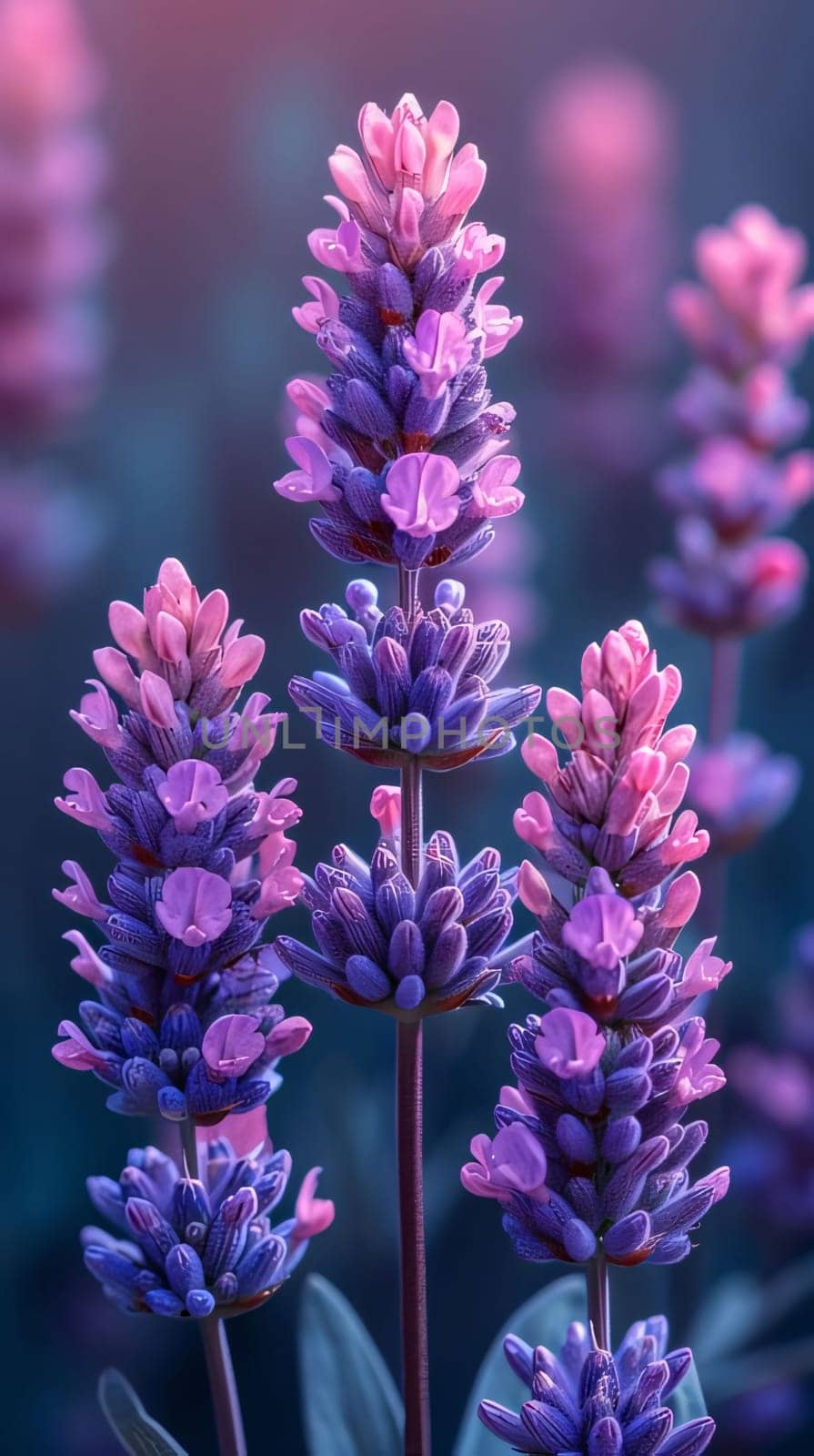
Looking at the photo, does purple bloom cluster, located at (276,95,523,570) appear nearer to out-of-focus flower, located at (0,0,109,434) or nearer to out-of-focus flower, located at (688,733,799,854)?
out-of-focus flower, located at (688,733,799,854)

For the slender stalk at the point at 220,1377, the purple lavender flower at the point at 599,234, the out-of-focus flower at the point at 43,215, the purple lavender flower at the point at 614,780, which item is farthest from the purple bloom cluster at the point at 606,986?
the purple lavender flower at the point at 599,234

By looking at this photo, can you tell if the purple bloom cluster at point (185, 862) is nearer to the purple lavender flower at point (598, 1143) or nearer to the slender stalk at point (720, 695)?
the purple lavender flower at point (598, 1143)

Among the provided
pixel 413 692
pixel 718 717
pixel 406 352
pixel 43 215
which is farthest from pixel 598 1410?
pixel 43 215

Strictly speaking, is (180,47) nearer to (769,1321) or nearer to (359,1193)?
(359,1193)

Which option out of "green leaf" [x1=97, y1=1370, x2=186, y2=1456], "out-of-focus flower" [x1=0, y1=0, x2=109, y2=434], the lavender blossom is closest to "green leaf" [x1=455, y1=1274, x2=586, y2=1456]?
"green leaf" [x1=97, y1=1370, x2=186, y2=1456]

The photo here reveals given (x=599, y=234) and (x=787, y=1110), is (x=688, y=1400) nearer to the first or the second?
(x=787, y=1110)
